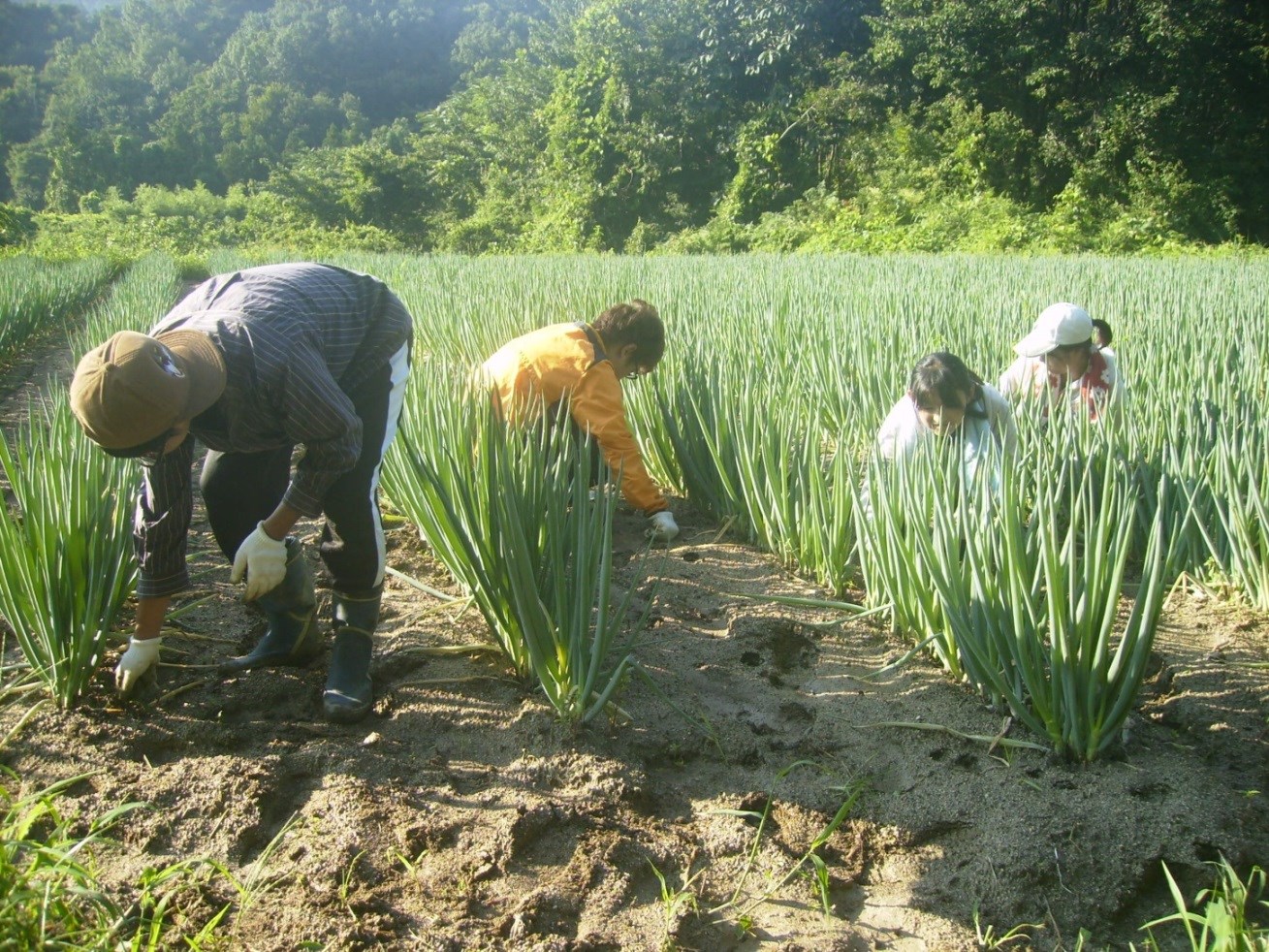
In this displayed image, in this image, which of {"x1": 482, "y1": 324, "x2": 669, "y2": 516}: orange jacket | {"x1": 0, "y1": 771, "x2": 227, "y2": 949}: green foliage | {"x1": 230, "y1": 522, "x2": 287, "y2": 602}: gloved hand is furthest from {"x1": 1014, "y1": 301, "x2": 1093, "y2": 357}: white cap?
{"x1": 0, "y1": 771, "x2": 227, "y2": 949}: green foliage

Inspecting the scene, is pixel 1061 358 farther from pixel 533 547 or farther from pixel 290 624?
pixel 290 624

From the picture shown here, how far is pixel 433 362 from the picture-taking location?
278 centimetres

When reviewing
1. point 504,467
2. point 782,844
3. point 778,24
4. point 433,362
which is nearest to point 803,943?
point 782,844

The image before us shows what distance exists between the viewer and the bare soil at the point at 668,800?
4.85 feet

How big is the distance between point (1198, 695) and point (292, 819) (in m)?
1.76

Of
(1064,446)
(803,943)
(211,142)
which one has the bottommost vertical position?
(803,943)

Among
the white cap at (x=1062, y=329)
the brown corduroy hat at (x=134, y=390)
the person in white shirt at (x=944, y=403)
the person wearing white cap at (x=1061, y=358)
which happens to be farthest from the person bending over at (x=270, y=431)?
the white cap at (x=1062, y=329)

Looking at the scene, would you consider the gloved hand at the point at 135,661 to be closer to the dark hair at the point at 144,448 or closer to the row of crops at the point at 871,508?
the row of crops at the point at 871,508

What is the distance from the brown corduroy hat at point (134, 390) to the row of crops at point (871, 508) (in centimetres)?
56

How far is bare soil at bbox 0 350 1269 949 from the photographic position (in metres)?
1.48

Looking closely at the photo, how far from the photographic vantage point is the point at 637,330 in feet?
8.95

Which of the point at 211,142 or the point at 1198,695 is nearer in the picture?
the point at 1198,695

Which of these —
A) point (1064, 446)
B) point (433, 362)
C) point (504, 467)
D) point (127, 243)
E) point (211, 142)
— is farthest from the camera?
point (211, 142)

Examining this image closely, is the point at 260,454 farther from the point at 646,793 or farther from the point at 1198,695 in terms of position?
the point at 1198,695
